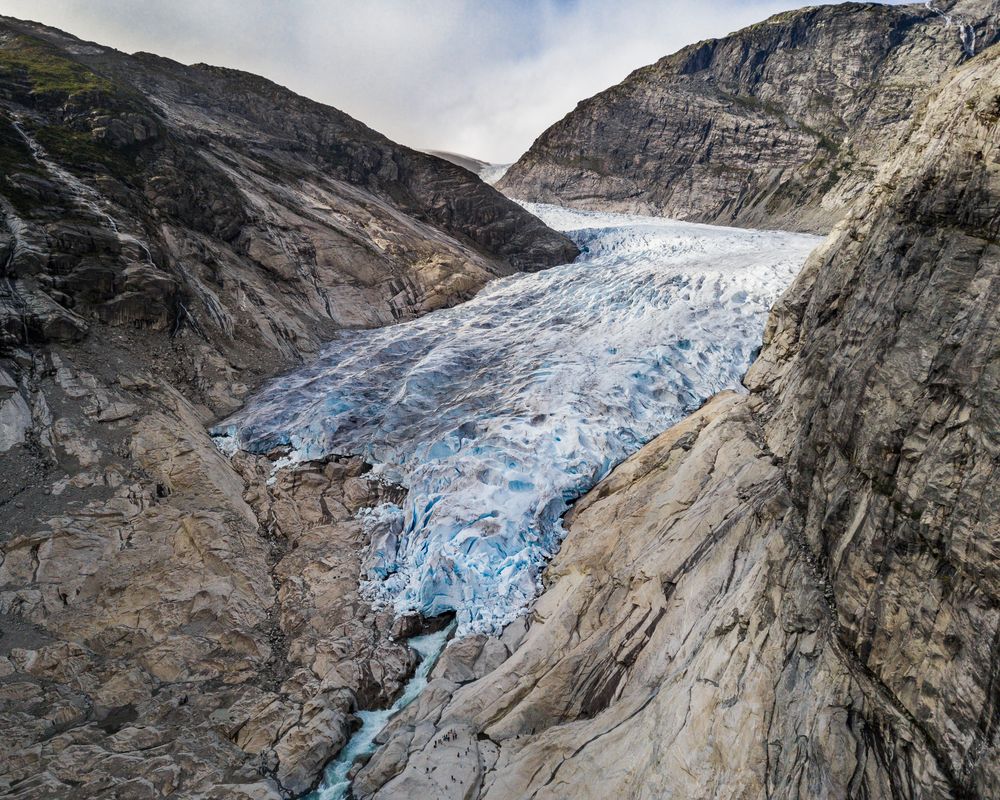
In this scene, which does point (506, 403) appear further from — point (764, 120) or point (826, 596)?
point (764, 120)

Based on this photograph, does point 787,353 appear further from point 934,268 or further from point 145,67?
point 145,67

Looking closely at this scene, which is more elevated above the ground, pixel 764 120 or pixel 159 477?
pixel 764 120

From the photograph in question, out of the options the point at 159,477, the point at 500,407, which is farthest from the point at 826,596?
the point at 159,477

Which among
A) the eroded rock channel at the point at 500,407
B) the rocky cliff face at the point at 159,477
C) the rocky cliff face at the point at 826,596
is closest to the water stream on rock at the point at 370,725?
the eroded rock channel at the point at 500,407

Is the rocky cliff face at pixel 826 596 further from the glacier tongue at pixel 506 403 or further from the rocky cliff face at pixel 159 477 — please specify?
the rocky cliff face at pixel 159 477

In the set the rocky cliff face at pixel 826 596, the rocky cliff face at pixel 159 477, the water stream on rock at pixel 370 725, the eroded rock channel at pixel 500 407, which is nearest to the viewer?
the rocky cliff face at pixel 826 596

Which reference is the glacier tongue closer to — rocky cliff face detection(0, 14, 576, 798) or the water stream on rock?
the water stream on rock
